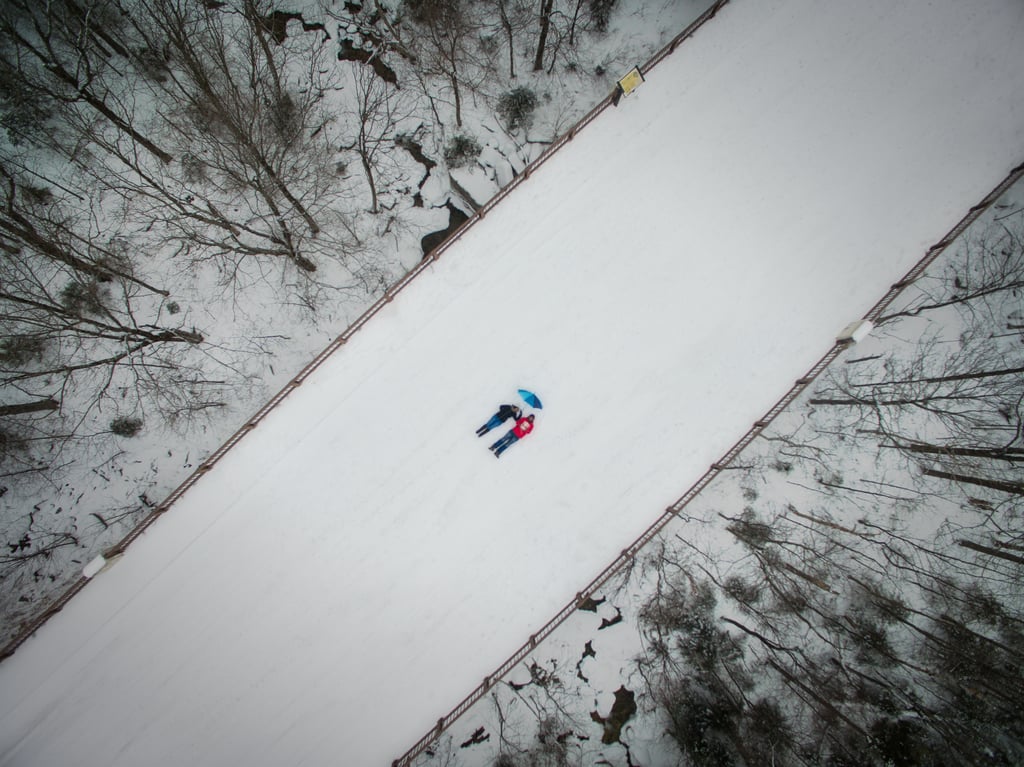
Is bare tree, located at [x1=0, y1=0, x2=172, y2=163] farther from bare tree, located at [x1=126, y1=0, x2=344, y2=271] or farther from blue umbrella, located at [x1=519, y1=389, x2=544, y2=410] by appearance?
blue umbrella, located at [x1=519, y1=389, x2=544, y2=410]

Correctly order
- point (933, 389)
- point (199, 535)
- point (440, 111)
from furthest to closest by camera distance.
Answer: point (440, 111) < point (933, 389) < point (199, 535)

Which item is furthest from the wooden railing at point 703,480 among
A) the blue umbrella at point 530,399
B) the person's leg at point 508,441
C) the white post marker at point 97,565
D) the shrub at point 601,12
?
the shrub at point 601,12

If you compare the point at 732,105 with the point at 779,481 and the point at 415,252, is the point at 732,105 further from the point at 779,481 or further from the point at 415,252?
the point at 779,481

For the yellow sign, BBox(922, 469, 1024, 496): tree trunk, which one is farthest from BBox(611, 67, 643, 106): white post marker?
BBox(922, 469, 1024, 496): tree trunk

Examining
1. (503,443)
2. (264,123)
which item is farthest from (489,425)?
(264,123)

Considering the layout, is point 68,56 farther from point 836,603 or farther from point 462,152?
point 836,603

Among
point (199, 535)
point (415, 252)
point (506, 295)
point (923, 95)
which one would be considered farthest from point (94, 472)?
point (923, 95)
